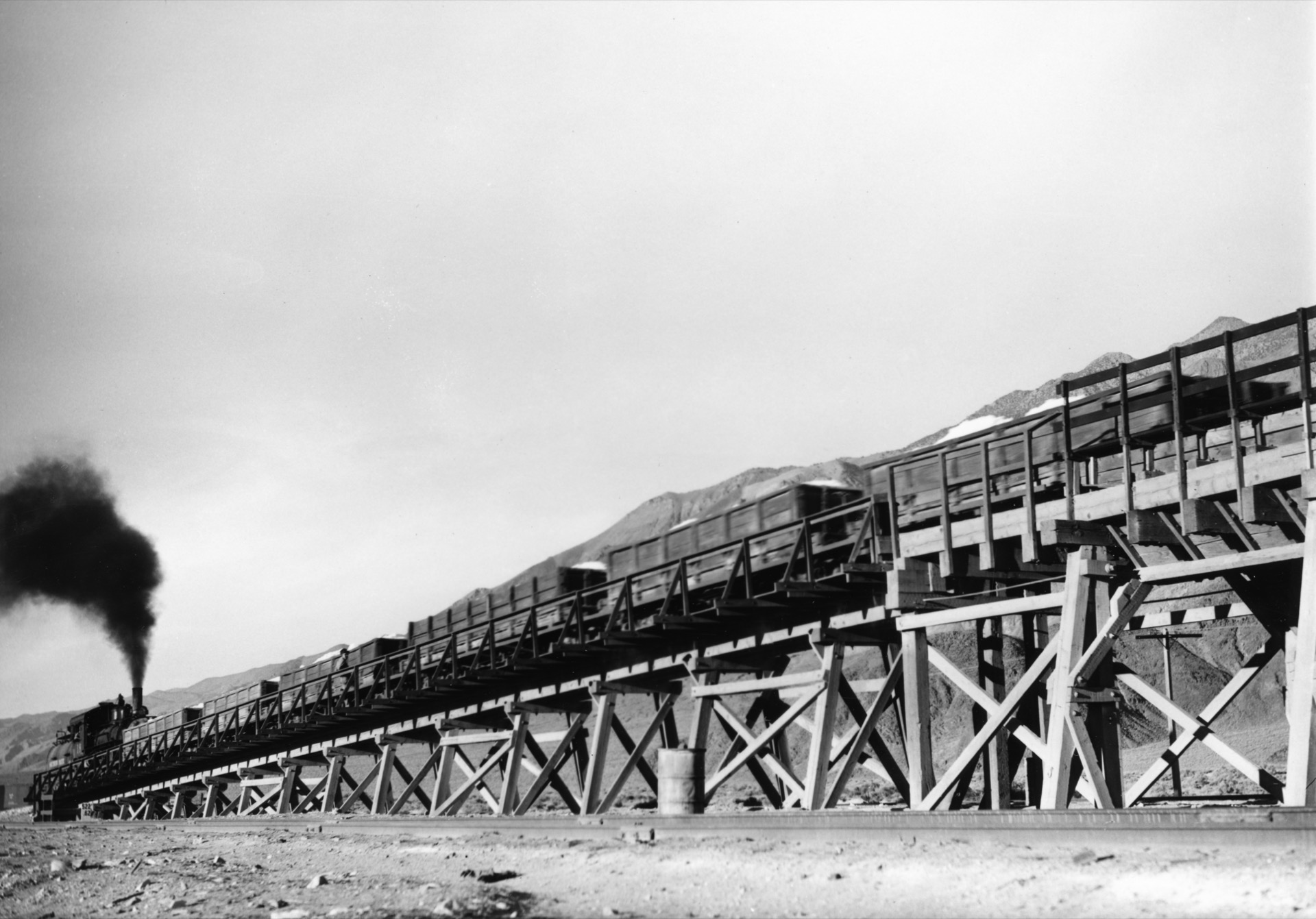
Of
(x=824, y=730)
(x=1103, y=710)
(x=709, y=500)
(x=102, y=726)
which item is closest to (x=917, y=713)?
(x=824, y=730)

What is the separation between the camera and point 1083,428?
16953 millimetres

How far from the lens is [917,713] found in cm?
1547

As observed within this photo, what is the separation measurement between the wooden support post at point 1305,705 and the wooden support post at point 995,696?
499cm

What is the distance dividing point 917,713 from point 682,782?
11.2 ft

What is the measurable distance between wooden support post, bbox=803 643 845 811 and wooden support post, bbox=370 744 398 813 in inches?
552

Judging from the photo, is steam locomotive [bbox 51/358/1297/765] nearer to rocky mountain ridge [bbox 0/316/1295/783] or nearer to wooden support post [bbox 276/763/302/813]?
wooden support post [bbox 276/763/302/813]

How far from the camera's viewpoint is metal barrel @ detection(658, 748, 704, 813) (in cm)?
1712

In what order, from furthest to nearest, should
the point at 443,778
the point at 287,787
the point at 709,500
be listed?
1. the point at 709,500
2. the point at 287,787
3. the point at 443,778

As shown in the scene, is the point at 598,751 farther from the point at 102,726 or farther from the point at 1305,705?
the point at 102,726

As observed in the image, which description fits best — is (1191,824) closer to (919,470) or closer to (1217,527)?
(1217,527)

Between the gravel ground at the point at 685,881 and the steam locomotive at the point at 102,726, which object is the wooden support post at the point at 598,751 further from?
the steam locomotive at the point at 102,726

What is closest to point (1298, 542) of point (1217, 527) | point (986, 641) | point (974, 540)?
point (1217, 527)

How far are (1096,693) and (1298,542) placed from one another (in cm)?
241

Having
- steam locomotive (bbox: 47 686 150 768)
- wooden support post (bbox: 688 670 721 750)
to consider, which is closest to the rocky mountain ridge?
steam locomotive (bbox: 47 686 150 768)
